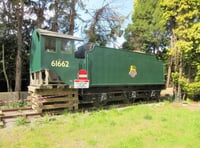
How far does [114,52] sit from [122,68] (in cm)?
93

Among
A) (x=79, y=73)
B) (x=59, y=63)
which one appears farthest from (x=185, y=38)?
(x=59, y=63)

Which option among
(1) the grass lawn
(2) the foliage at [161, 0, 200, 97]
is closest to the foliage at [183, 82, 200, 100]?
(2) the foliage at [161, 0, 200, 97]

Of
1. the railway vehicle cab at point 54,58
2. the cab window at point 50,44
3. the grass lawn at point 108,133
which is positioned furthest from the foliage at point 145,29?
the grass lawn at point 108,133

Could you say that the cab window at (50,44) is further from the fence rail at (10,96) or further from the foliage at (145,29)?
the foliage at (145,29)

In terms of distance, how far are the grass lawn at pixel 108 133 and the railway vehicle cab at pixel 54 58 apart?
5.99 ft

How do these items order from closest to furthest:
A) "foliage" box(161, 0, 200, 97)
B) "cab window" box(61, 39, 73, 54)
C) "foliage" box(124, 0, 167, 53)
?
"cab window" box(61, 39, 73, 54) → "foliage" box(161, 0, 200, 97) → "foliage" box(124, 0, 167, 53)

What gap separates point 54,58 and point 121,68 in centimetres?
363

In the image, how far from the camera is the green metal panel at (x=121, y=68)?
29.2 feet

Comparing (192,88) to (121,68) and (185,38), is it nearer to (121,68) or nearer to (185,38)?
(185,38)

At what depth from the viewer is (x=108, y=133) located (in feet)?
16.7

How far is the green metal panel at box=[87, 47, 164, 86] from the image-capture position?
890 centimetres

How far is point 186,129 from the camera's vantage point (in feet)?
18.0

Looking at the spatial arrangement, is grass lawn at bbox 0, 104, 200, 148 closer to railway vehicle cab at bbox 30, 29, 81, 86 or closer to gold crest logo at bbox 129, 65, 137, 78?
railway vehicle cab at bbox 30, 29, 81, 86

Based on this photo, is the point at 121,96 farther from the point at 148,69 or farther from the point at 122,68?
the point at 148,69
